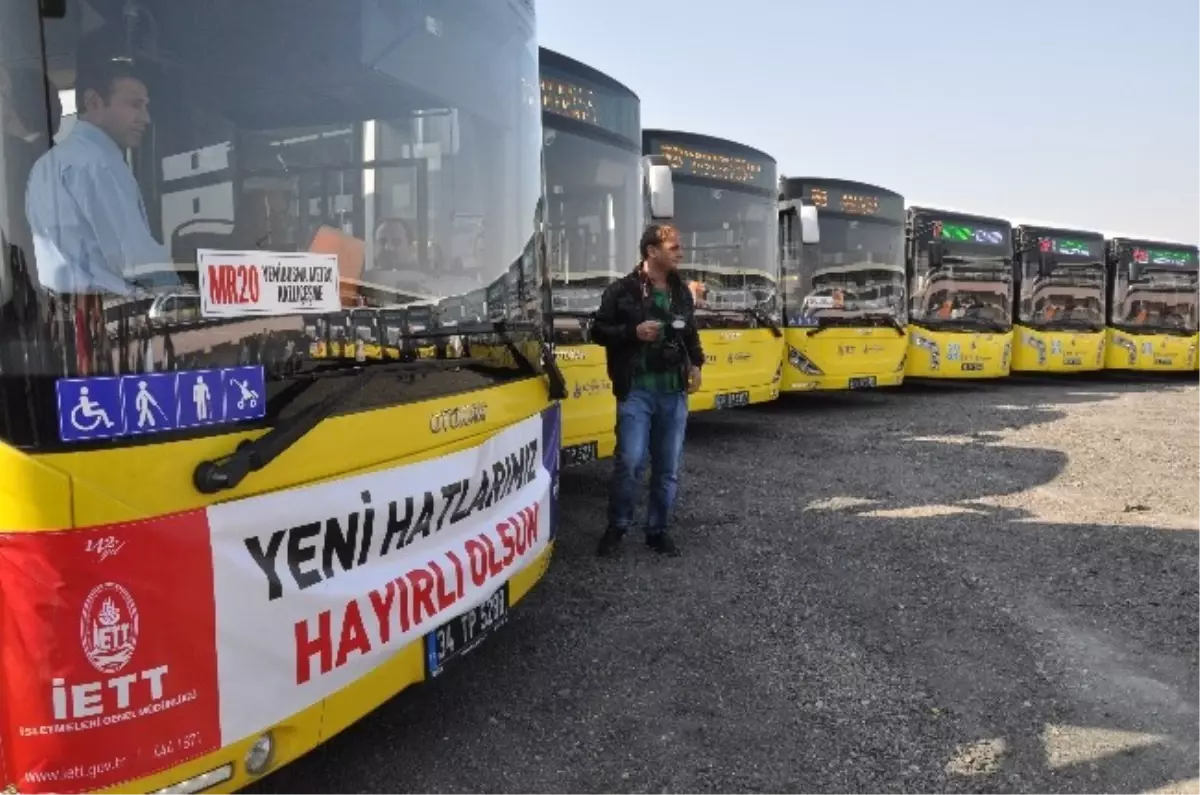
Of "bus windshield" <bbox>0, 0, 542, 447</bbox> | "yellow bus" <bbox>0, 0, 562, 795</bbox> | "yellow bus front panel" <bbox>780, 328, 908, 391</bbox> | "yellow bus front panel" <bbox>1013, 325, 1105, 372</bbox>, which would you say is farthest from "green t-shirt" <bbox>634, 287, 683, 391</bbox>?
"yellow bus front panel" <bbox>1013, 325, 1105, 372</bbox>

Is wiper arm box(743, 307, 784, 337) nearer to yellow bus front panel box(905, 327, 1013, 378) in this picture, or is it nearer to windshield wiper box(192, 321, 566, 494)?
yellow bus front panel box(905, 327, 1013, 378)

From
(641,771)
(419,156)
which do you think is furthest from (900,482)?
(419,156)

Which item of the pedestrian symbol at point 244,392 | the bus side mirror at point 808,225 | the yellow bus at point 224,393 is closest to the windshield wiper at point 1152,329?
the bus side mirror at point 808,225

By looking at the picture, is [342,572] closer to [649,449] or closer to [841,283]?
[649,449]

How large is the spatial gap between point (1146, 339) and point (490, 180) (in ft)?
60.5

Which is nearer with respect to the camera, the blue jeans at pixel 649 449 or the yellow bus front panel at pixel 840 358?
the blue jeans at pixel 649 449

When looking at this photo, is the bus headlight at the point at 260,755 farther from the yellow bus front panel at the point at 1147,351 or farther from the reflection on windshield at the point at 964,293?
the yellow bus front panel at the point at 1147,351

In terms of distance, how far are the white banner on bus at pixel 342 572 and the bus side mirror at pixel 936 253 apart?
12.4 meters

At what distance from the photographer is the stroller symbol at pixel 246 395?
7.90 feet

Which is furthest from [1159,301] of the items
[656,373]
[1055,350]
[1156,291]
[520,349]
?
[520,349]

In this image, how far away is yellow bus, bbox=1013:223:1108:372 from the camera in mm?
16625

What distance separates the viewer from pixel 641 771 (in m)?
3.22

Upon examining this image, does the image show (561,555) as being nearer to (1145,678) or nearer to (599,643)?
(599,643)

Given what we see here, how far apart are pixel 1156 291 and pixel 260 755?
20.0m
